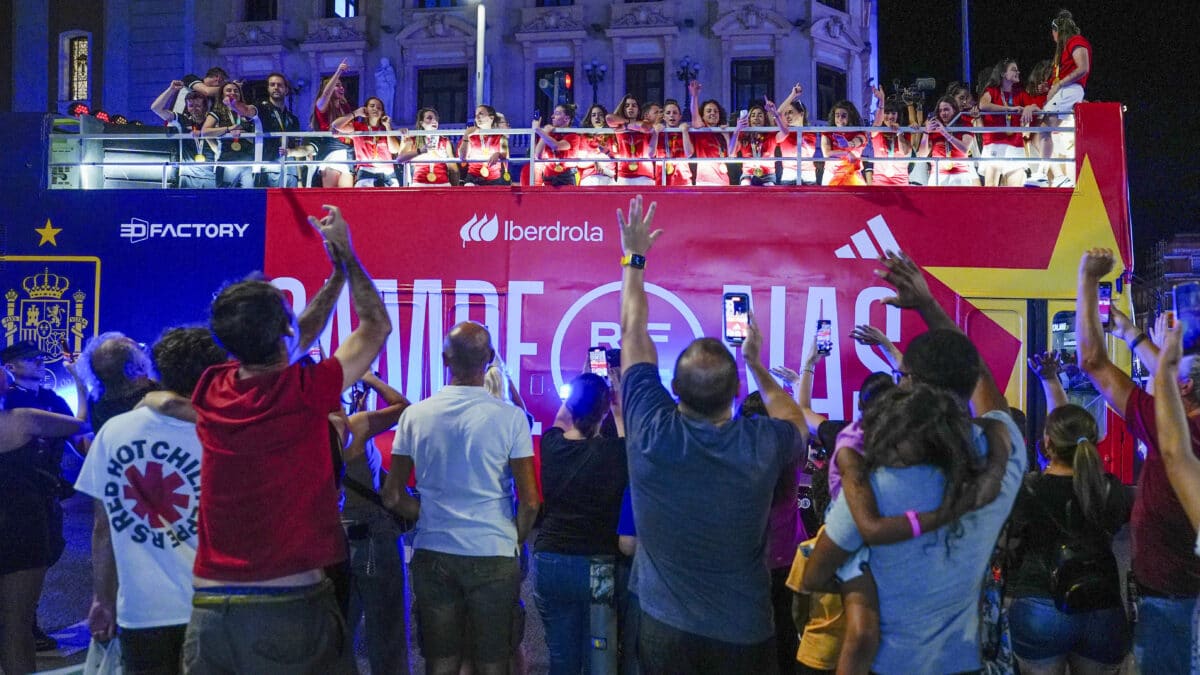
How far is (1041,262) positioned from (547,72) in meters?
23.4

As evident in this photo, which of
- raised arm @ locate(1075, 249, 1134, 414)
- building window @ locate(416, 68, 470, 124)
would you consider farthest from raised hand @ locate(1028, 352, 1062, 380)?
building window @ locate(416, 68, 470, 124)

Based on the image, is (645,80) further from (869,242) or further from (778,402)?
(778,402)

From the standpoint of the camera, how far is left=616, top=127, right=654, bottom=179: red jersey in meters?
9.53

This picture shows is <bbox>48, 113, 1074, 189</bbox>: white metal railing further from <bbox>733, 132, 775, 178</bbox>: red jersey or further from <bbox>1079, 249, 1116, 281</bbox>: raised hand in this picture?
<bbox>1079, 249, 1116, 281</bbox>: raised hand

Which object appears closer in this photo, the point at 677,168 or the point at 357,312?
the point at 357,312

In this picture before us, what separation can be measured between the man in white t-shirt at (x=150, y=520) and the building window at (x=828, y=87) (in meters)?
28.1

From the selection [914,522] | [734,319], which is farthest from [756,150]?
[914,522]

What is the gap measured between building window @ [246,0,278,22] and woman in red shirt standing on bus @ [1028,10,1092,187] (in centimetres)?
2671

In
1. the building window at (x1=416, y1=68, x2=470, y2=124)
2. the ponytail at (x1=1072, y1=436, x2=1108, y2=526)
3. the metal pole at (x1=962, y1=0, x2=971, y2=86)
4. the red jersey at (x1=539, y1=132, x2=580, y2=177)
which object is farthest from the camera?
the building window at (x1=416, y1=68, x2=470, y2=124)

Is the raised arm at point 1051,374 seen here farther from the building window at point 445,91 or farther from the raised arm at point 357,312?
the building window at point 445,91

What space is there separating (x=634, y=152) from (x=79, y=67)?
25163 mm

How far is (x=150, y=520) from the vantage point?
→ 3.32 m

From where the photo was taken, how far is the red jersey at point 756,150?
9367 mm

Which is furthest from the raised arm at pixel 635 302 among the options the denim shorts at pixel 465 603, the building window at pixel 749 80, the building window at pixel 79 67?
the building window at pixel 79 67
